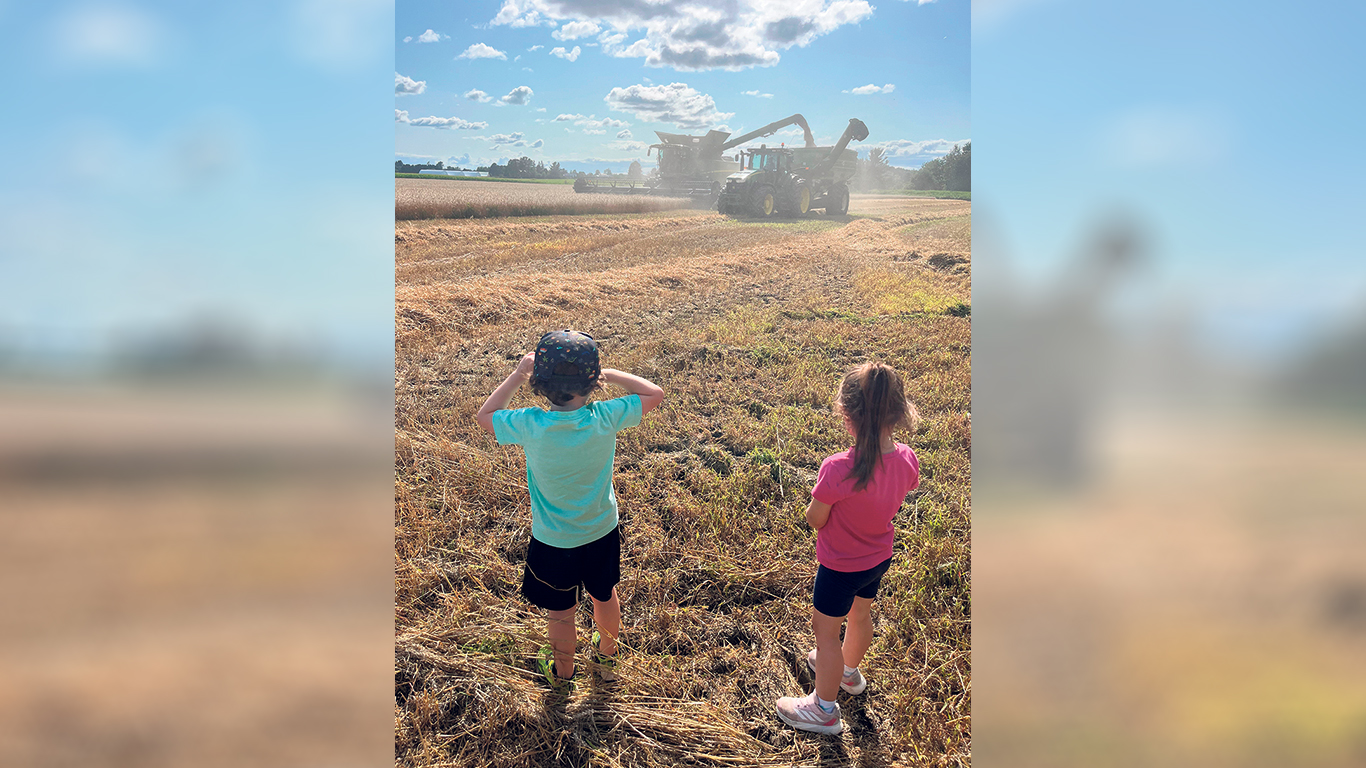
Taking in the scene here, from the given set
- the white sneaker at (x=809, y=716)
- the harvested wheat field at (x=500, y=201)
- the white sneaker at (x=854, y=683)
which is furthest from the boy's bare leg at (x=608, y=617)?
the harvested wheat field at (x=500, y=201)

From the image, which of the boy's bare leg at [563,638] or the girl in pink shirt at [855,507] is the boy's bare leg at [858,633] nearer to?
the girl in pink shirt at [855,507]

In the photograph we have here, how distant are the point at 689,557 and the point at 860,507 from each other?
1.58 meters

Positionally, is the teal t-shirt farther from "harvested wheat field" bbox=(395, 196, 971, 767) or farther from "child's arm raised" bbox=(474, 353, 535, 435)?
"harvested wheat field" bbox=(395, 196, 971, 767)

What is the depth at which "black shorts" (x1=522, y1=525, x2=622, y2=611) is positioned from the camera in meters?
2.26

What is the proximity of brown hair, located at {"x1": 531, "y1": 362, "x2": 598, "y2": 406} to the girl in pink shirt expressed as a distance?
0.81 m

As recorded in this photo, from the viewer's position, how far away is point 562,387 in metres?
2.08

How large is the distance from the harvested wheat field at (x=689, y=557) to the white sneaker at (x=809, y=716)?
0.05 metres

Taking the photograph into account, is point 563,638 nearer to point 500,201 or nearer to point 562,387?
point 562,387

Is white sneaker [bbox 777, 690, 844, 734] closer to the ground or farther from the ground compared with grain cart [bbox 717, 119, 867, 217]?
closer to the ground

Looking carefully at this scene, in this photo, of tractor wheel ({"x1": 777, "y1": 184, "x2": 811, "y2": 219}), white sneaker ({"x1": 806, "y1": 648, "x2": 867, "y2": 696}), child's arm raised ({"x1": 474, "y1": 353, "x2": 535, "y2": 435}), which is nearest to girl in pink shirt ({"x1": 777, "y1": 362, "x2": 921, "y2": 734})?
white sneaker ({"x1": 806, "y1": 648, "x2": 867, "y2": 696})
